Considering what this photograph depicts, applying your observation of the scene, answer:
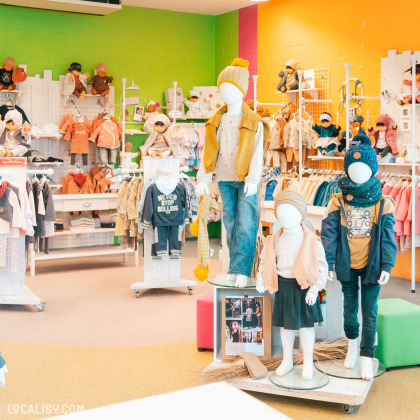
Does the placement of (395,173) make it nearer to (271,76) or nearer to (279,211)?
(271,76)

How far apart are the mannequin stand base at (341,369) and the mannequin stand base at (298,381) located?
7cm

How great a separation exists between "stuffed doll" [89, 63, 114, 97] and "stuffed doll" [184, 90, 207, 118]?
128 cm

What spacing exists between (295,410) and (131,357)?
132 cm

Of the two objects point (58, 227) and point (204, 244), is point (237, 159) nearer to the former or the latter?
point (204, 244)

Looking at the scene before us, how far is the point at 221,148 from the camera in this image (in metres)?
4.00

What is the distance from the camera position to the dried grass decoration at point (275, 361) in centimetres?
369

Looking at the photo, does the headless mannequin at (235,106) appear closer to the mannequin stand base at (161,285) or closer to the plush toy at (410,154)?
the mannequin stand base at (161,285)

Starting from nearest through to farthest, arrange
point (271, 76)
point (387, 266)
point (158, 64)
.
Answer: point (387, 266)
point (271, 76)
point (158, 64)

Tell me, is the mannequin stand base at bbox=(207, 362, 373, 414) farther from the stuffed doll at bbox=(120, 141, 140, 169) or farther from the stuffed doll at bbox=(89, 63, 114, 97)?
the stuffed doll at bbox=(89, 63, 114, 97)

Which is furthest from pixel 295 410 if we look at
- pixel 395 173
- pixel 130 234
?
pixel 395 173

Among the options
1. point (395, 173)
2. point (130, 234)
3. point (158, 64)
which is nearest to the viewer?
point (130, 234)

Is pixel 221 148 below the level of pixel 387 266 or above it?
above

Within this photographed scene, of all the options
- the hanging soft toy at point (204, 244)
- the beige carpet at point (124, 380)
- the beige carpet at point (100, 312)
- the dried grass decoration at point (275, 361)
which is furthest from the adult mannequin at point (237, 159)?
the beige carpet at point (100, 312)

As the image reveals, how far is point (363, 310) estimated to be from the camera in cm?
369
